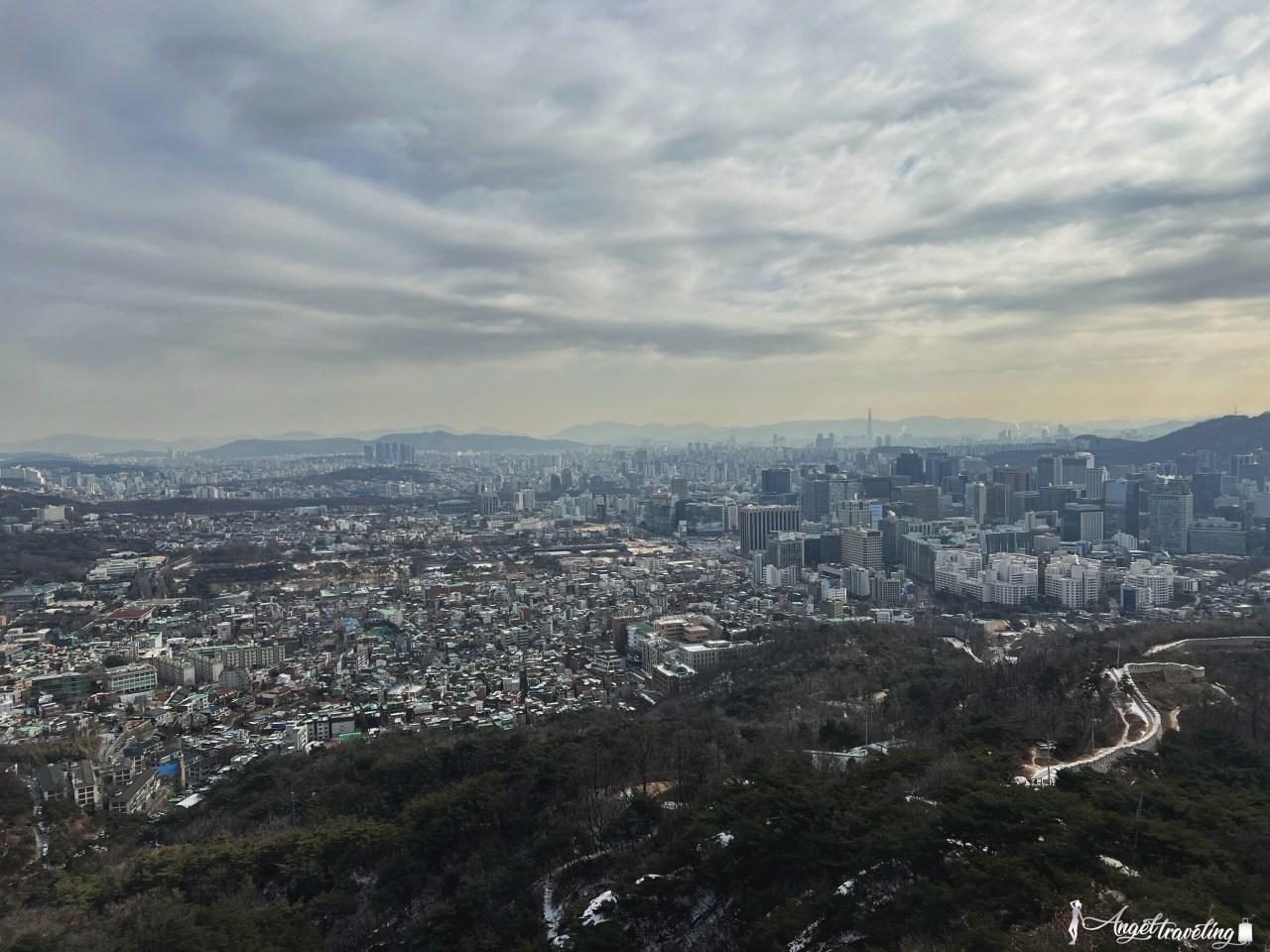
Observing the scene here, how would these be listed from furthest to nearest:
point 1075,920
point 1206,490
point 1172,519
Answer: point 1206,490 < point 1172,519 < point 1075,920

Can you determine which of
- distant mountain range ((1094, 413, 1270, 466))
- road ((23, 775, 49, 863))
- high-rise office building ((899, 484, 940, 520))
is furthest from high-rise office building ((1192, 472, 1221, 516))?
road ((23, 775, 49, 863))

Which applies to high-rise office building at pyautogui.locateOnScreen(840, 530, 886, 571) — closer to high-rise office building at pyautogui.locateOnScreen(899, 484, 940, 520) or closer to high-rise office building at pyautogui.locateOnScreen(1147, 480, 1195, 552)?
high-rise office building at pyautogui.locateOnScreen(899, 484, 940, 520)

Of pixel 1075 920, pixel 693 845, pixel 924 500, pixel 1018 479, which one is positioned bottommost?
pixel 924 500

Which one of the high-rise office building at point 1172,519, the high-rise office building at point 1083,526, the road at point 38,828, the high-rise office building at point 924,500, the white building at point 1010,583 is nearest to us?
the road at point 38,828

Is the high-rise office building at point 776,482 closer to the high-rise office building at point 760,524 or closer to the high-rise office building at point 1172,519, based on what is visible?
the high-rise office building at point 760,524

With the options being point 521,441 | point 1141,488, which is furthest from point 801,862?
point 521,441

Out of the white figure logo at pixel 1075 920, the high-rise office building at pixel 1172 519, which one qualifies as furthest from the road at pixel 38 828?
the high-rise office building at pixel 1172 519

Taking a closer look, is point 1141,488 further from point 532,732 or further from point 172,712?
point 172,712

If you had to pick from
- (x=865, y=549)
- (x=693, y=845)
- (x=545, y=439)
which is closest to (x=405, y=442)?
(x=545, y=439)

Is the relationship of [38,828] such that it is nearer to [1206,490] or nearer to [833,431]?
[1206,490]

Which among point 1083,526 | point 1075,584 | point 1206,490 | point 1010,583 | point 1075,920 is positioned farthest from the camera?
point 1206,490

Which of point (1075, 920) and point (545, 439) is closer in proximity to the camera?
point (1075, 920)
